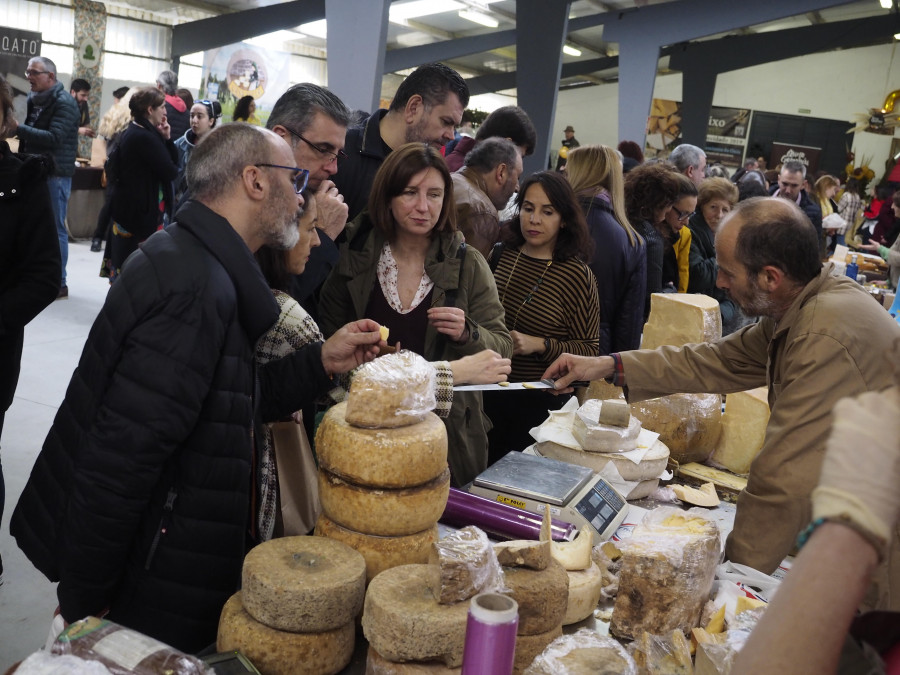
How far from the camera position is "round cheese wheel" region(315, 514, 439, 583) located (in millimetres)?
1615

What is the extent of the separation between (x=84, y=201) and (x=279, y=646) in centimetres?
1018

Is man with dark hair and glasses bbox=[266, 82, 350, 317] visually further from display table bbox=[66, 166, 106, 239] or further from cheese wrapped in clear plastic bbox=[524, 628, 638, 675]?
display table bbox=[66, 166, 106, 239]

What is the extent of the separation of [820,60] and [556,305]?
23395mm

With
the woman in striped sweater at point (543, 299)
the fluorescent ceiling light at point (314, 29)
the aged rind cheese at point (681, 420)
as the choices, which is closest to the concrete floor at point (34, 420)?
the woman in striped sweater at point (543, 299)

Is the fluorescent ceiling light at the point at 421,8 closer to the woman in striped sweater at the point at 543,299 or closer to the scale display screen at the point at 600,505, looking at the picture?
the woman in striped sweater at the point at 543,299

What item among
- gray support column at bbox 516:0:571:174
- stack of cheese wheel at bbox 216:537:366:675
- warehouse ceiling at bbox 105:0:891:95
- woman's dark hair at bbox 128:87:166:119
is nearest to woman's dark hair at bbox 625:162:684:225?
stack of cheese wheel at bbox 216:537:366:675

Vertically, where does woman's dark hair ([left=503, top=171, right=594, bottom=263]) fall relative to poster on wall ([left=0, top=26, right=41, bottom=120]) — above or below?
below

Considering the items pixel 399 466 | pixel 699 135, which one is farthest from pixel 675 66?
pixel 399 466

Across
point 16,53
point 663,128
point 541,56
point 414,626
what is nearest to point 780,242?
point 414,626

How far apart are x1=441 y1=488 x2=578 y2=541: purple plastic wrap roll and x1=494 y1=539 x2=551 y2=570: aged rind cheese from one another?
38 centimetres

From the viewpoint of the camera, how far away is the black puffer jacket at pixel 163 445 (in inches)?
62.3

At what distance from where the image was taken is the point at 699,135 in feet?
62.5

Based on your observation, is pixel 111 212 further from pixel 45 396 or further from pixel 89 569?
pixel 89 569

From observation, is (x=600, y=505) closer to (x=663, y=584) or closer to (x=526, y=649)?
(x=663, y=584)
